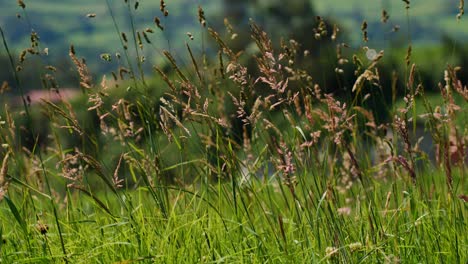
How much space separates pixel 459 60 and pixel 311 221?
20.3 m

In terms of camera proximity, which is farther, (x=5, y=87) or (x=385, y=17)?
(x=5, y=87)

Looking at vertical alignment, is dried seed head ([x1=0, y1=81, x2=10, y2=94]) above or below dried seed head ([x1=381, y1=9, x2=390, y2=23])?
below

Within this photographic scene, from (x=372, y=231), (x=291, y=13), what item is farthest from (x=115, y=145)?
(x=372, y=231)

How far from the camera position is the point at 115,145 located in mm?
19453

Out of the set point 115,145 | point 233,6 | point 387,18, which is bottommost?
point 115,145

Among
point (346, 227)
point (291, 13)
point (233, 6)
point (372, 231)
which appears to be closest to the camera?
point (372, 231)

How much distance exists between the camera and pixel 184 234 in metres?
3.11

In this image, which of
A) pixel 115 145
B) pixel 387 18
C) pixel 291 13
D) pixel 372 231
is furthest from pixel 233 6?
pixel 372 231

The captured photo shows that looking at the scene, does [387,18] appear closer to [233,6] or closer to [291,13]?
[291,13]

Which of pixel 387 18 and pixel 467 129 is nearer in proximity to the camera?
pixel 467 129

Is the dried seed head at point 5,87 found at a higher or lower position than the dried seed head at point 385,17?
lower

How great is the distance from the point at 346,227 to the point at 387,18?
158cm

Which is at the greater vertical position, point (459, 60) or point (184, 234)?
point (184, 234)

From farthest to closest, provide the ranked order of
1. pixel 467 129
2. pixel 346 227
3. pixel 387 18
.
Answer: pixel 387 18
pixel 467 129
pixel 346 227
